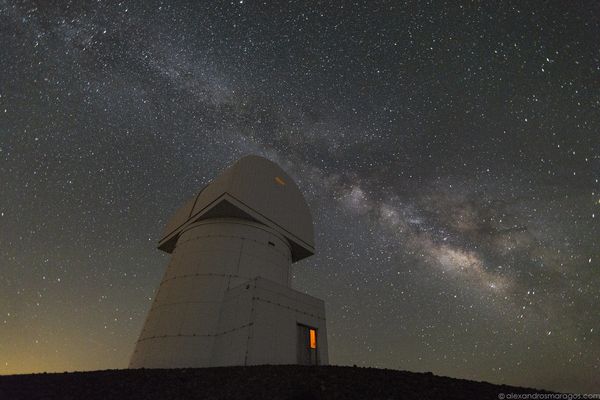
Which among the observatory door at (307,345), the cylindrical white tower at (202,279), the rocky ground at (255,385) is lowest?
the rocky ground at (255,385)

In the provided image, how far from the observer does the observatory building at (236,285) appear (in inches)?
589

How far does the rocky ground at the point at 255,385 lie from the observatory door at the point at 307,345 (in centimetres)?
420

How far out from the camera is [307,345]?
51.8 feet

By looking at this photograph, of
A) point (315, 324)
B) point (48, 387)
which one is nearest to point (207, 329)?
point (315, 324)

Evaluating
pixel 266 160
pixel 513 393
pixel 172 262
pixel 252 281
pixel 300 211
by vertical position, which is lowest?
pixel 513 393

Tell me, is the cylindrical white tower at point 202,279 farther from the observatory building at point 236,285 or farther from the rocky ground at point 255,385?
the rocky ground at point 255,385

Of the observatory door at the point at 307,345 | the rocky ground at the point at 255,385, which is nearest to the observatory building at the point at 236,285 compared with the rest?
the observatory door at the point at 307,345

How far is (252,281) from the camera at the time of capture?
618 inches

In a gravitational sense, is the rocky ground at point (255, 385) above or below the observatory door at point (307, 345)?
below

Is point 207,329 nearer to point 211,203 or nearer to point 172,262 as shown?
point 172,262

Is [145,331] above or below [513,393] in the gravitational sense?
above

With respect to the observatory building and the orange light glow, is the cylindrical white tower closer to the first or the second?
the observatory building

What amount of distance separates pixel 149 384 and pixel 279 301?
640cm

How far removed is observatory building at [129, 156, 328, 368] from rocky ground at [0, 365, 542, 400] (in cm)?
344
